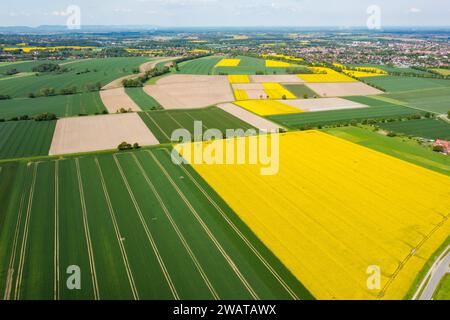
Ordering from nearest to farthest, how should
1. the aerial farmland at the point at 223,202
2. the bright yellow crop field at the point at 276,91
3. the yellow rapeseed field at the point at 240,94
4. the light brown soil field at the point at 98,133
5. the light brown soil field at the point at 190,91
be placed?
the aerial farmland at the point at 223,202, the light brown soil field at the point at 98,133, the light brown soil field at the point at 190,91, the yellow rapeseed field at the point at 240,94, the bright yellow crop field at the point at 276,91

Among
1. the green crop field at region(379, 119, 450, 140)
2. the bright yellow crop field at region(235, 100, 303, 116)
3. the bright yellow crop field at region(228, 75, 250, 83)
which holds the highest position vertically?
the bright yellow crop field at region(228, 75, 250, 83)

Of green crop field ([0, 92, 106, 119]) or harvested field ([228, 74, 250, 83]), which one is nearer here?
green crop field ([0, 92, 106, 119])

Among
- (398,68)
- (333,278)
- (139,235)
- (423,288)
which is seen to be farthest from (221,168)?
(398,68)

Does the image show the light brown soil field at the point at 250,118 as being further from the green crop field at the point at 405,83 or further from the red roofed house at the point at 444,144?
the green crop field at the point at 405,83

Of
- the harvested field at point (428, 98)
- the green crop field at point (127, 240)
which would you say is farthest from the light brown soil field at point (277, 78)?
the green crop field at point (127, 240)

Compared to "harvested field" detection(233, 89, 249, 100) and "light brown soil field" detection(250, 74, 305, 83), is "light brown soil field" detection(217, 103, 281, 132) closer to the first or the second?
"harvested field" detection(233, 89, 249, 100)

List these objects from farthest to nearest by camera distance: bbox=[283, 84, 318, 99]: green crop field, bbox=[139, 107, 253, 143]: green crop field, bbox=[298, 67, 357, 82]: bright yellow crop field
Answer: bbox=[298, 67, 357, 82]: bright yellow crop field, bbox=[283, 84, 318, 99]: green crop field, bbox=[139, 107, 253, 143]: green crop field

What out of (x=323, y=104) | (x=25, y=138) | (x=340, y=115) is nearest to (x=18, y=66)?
(x=25, y=138)

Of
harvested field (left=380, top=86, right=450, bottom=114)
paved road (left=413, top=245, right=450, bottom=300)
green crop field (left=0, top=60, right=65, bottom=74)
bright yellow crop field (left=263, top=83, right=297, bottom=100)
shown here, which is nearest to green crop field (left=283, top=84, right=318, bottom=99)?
bright yellow crop field (left=263, top=83, right=297, bottom=100)
